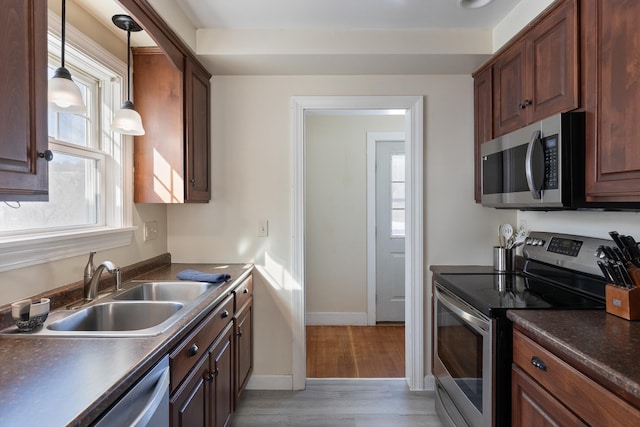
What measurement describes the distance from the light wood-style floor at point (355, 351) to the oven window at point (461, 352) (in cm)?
82

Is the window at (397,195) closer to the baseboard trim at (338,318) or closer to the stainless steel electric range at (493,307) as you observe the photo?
the baseboard trim at (338,318)

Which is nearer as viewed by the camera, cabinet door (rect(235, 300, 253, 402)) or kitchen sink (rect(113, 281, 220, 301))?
kitchen sink (rect(113, 281, 220, 301))

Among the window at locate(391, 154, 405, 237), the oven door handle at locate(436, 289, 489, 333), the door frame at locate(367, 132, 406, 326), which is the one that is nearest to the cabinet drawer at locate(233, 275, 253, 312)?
the oven door handle at locate(436, 289, 489, 333)

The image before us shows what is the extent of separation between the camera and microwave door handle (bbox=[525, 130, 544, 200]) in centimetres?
159

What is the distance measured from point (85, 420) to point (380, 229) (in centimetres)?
336

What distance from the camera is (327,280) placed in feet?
12.8

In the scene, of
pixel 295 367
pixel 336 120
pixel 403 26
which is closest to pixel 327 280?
pixel 295 367

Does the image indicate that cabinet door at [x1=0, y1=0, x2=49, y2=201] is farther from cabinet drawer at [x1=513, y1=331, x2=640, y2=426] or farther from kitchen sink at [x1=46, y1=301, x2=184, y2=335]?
cabinet drawer at [x1=513, y1=331, x2=640, y2=426]

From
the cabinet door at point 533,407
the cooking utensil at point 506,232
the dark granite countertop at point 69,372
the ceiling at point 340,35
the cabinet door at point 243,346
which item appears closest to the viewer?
the dark granite countertop at point 69,372

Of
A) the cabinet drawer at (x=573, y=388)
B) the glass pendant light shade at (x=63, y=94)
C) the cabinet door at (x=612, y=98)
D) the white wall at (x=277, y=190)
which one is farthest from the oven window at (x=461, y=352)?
the glass pendant light shade at (x=63, y=94)

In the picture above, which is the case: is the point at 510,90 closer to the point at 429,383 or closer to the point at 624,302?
the point at 624,302

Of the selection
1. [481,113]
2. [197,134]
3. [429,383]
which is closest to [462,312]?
[429,383]

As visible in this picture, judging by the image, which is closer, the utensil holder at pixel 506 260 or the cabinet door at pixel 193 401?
the cabinet door at pixel 193 401

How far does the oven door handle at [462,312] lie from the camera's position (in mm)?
1586
